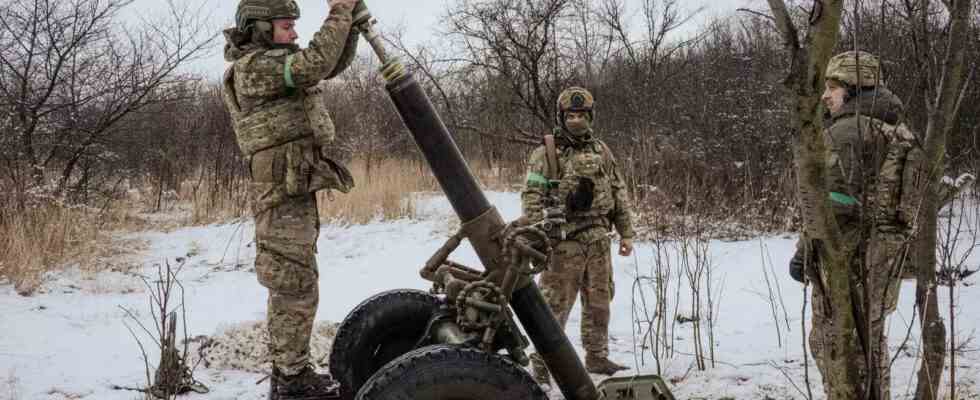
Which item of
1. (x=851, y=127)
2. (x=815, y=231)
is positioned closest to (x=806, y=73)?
(x=815, y=231)

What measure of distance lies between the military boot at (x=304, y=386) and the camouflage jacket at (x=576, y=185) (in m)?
1.49

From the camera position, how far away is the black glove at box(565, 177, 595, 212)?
13.5 ft

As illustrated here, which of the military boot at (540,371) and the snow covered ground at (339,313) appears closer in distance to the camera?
the snow covered ground at (339,313)

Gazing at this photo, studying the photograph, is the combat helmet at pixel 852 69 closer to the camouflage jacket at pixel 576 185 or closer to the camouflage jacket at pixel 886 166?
the camouflage jacket at pixel 886 166

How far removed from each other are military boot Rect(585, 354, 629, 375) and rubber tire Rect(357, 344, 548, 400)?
6.70 ft

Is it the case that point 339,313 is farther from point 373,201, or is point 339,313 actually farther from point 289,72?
point 373,201

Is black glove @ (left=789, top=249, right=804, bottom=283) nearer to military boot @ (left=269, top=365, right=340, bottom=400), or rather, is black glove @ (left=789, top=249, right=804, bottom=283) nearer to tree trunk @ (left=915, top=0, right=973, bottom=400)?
tree trunk @ (left=915, top=0, right=973, bottom=400)

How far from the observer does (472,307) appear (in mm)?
2354

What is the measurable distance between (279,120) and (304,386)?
1249mm

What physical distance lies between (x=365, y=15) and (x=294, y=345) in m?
1.56

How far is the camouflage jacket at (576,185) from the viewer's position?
412 centimetres

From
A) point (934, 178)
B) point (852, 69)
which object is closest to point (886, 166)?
point (852, 69)

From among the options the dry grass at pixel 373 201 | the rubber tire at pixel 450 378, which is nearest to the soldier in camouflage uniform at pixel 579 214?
the rubber tire at pixel 450 378

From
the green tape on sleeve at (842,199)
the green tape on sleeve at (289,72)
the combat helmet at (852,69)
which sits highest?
the green tape on sleeve at (289,72)
